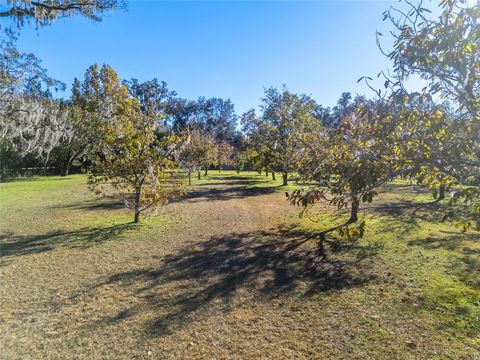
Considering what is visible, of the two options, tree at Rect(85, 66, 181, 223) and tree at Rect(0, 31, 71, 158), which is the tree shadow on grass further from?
tree at Rect(0, 31, 71, 158)

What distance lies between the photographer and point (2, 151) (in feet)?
90.0

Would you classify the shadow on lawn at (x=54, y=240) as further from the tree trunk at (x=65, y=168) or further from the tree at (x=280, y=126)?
the tree trunk at (x=65, y=168)

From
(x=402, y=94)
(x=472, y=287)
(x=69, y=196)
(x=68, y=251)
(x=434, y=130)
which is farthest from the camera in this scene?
(x=69, y=196)

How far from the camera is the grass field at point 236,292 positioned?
11.9 feet

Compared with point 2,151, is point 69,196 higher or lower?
lower

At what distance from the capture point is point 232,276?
571 cm

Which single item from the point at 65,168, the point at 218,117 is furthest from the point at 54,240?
the point at 218,117

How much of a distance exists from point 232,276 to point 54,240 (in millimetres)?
5059

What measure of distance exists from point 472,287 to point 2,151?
108ft

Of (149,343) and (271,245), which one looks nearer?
(149,343)

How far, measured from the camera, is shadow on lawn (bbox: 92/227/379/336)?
4621mm

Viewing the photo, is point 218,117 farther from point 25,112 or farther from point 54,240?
point 54,240

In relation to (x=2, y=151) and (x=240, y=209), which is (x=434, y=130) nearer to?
(x=240, y=209)

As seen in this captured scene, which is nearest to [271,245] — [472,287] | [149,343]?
[472,287]
